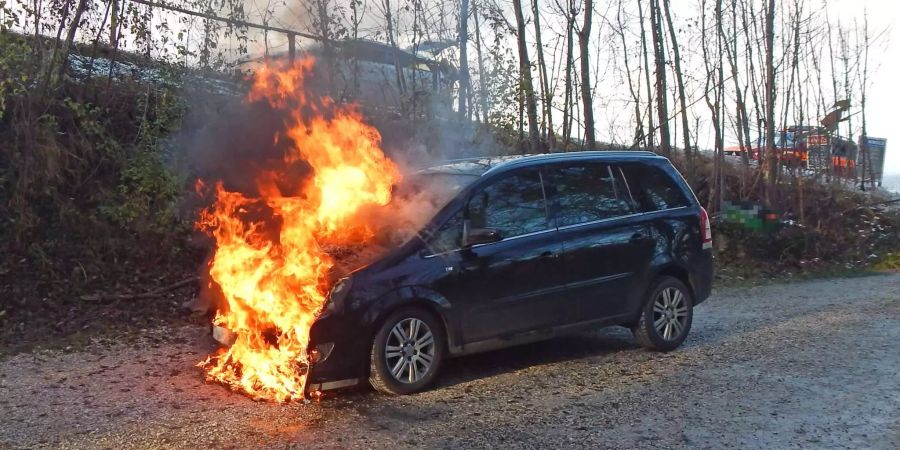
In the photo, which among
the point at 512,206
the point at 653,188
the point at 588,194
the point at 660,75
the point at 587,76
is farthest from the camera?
the point at 660,75

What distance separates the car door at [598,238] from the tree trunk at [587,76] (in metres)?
8.34

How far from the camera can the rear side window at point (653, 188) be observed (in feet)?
22.9

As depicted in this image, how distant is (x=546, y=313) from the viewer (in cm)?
615

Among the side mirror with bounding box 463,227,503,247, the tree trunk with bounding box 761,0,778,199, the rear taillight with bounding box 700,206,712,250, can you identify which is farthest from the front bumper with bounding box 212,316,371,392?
the tree trunk with bounding box 761,0,778,199

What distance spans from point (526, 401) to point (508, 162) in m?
2.06

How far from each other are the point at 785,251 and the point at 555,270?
997 centimetres

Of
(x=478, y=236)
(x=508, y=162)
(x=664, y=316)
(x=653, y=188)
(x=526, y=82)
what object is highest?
(x=526, y=82)

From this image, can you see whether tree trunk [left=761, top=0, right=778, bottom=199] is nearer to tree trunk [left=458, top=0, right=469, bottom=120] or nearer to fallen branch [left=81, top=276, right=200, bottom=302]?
tree trunk [left=458, top=0, right=469, bottom=120]

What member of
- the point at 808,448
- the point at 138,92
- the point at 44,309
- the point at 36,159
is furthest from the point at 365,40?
the point at 808,448

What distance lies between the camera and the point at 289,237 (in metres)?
5.67

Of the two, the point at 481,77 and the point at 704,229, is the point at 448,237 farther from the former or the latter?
the point at 481,77

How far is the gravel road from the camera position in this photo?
4.66m

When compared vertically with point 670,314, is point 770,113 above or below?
above

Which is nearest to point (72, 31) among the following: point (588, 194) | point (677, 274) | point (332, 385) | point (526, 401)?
point (332, 385)
